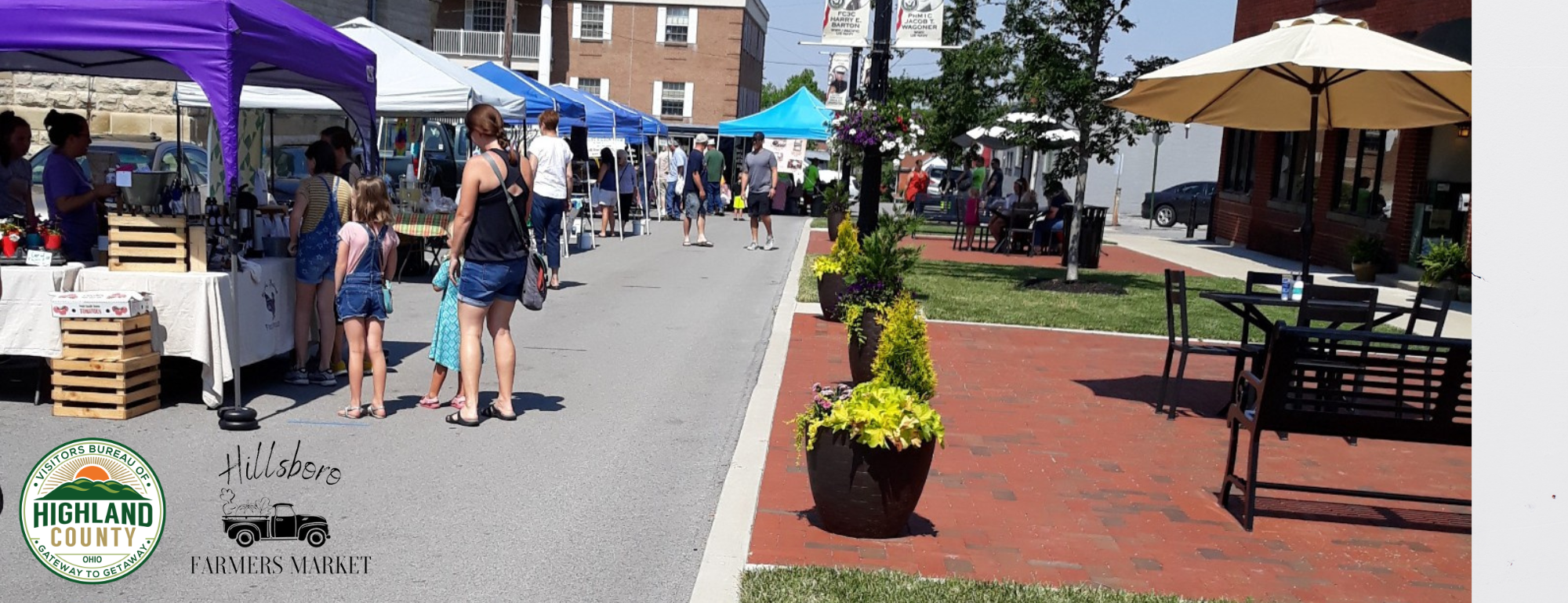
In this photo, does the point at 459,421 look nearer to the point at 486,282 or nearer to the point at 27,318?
the point at 486,282

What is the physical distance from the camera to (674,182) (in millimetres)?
29375

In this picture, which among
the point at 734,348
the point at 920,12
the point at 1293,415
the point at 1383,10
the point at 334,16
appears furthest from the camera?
the point at 334,16

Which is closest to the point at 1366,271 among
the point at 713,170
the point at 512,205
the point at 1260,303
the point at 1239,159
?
the point at 1239,159

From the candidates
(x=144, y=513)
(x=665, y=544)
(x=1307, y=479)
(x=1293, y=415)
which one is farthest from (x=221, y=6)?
(x=1307, y=479)

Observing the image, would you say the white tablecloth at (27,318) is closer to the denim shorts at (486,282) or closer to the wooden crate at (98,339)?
the wooden crate at (98,339)

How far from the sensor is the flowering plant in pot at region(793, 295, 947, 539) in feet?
17.7

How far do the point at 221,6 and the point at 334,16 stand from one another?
745 inches

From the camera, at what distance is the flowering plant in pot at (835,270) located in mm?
11594

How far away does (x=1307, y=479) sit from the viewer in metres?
7.05

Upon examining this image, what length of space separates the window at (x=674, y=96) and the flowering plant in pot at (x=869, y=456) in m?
47.1

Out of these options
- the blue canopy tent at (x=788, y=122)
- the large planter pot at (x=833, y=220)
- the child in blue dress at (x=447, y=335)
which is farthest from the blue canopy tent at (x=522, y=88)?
the child in blue dress at (x=447, y=335)

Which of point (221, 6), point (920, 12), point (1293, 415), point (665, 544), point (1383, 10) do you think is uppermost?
point (1383, 10)

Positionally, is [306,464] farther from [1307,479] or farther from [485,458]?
[1307,479]

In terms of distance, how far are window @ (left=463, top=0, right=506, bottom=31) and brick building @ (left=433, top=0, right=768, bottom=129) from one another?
1.2 inches
